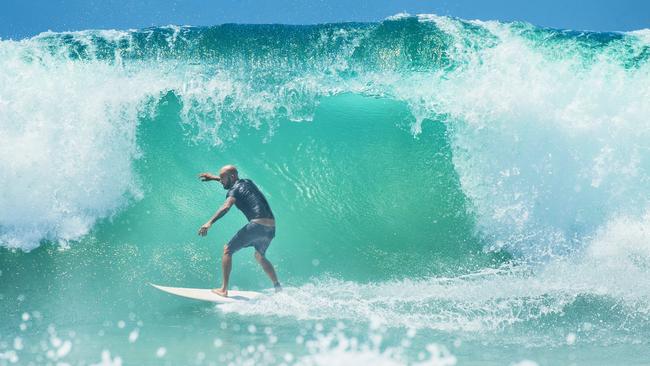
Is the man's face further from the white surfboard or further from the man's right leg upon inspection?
the white surfboard

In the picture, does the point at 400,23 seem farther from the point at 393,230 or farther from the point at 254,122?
the point at 393,230

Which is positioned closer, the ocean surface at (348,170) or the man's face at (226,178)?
the man's face at (226,178)

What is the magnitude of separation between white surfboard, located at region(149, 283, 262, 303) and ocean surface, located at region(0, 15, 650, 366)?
0.43 feet

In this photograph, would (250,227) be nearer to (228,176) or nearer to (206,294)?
(228,176)

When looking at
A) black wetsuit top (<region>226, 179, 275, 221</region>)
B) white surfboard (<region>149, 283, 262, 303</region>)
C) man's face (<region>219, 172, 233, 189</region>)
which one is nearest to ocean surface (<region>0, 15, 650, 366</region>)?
white surfboard (<region>149, 283, 262, 303</region>)

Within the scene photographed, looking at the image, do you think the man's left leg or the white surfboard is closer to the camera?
the white surfboard

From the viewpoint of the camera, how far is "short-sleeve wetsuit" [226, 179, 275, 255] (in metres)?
5.76

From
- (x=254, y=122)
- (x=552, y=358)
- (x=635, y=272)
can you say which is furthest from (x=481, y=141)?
(x=552, y=358)

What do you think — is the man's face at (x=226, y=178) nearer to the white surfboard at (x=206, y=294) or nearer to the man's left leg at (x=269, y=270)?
the man's left leg at (x=269, y=270)

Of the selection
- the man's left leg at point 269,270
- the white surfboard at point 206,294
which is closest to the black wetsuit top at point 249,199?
the man's left leg at point 269,270

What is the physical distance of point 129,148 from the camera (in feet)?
26.2

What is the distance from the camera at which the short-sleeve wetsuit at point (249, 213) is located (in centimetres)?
576

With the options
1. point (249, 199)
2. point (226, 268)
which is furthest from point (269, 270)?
point (249, 199)

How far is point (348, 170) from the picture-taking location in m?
8.16
